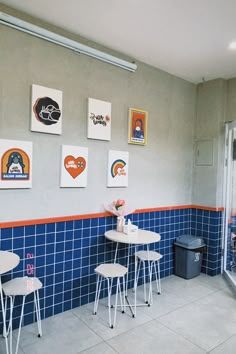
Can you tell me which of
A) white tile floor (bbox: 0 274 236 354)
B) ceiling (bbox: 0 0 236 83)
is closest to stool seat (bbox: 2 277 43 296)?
white tile floor (bbox: 0 274 236 354)

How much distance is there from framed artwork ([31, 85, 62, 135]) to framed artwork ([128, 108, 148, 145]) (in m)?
1.00

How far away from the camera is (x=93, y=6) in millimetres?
2387

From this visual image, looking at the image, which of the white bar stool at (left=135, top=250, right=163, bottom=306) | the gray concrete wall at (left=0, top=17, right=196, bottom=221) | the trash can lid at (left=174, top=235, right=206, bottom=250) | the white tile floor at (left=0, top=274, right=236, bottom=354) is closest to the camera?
the white tile floor at (left=0, top=274, right=236, bottom=354)

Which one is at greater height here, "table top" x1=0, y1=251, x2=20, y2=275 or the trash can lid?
"table top" x1=0, y1=251, x2=20, y2=275

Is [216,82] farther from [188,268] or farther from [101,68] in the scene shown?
[188,268]

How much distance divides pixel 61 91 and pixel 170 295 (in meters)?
2.71

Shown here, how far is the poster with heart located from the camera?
2.84 meters

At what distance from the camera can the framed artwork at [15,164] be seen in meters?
2.45

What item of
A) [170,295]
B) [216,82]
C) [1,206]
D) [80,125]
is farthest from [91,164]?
[216,82]

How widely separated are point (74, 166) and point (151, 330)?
1.79m

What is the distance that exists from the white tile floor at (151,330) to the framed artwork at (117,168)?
4.58 ft

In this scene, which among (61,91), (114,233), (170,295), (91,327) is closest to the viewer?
(91,327)

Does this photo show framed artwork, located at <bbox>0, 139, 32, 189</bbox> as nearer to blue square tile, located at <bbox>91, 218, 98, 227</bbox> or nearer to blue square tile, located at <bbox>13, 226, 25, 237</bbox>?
blue square tile, located at <bbox>13, 226, 25, 237</bbox>

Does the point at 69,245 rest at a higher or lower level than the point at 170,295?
higher
